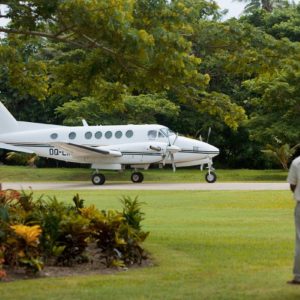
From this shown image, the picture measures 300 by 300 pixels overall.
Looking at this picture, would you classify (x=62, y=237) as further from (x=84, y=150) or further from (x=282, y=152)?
(x=282, y=152)

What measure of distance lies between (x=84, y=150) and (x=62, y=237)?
96.4 feet

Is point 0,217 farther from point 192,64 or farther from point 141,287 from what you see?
point 192,64

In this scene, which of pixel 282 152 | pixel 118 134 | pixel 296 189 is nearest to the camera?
pixel 296 189

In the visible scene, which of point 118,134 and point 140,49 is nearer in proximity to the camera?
point 140,49

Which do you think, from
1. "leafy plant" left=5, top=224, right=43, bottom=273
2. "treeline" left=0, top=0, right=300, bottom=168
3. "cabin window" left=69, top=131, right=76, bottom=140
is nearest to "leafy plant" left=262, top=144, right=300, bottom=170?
"cabin window" left=69, top=131, right=76, bottom=140

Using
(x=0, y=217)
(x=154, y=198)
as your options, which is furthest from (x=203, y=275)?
(x=154, y=198)

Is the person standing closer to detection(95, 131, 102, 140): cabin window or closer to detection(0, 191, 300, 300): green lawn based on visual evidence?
detection(0, 191, 300, 300): green lawn

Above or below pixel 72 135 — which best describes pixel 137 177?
below

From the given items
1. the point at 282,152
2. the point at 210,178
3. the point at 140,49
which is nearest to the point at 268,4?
the point at 282,152

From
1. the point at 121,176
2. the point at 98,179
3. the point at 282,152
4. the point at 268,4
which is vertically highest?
the point at 268,4

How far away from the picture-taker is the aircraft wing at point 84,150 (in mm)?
39375

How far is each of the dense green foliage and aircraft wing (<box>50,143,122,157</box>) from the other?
91.7 feet

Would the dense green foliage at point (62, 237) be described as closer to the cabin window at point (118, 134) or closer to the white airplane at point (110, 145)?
the white airplane at point (110, 145)

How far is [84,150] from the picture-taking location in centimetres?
3984
